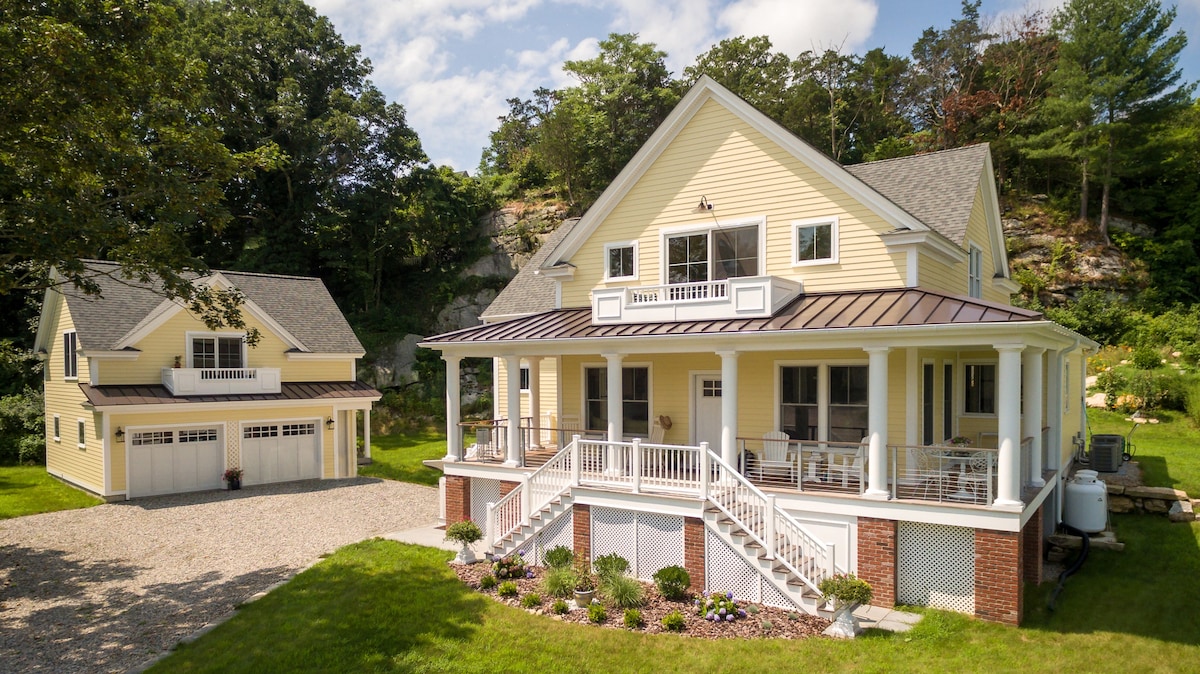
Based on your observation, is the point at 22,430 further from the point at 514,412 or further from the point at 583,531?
the point at 583,531

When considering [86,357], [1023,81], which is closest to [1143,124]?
[1023,81]

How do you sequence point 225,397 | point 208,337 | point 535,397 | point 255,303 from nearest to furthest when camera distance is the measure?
point 535,397
point 225,397
point 208,337
point 255,303

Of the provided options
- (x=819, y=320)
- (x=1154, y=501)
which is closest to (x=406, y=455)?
(x=819, y=320)

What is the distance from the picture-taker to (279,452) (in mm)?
24609

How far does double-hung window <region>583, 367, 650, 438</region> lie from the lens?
16.8 metres

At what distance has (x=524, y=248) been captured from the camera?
42.4m

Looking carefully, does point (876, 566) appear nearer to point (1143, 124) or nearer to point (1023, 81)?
point (1143, 124)

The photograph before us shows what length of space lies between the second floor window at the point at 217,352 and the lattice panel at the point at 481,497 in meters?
13.2

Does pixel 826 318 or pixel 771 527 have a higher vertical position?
pixel 826 318

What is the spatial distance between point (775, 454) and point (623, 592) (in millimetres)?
4539

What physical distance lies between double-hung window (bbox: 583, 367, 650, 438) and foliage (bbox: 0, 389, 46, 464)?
975 inches

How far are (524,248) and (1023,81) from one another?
29.7 metres

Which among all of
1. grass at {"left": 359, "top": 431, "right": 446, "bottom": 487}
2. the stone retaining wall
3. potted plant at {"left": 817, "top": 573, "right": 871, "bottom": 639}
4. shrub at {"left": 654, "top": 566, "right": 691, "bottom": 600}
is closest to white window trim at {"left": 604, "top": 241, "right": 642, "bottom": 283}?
shrub at {"left": 654, "top": 566, "right": 691, "bottom": 600}

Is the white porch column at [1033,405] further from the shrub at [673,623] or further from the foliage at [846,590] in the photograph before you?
the shrub at [673,623]
